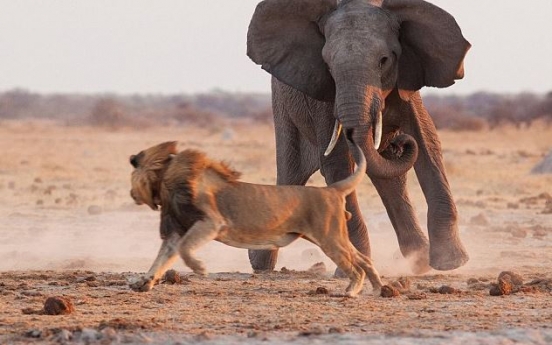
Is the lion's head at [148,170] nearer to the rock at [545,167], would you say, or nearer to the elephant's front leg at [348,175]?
the elephant's front leg at [348,175]

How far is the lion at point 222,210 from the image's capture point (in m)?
8.83

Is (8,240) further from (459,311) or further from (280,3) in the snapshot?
(459,311)

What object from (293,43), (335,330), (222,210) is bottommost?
(335,330)

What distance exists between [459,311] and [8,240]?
7.94m

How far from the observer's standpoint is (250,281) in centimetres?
1080

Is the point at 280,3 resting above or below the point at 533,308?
above

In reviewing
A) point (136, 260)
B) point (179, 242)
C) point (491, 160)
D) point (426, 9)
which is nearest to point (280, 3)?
point (426, 9)

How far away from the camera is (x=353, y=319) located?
27.3 feet

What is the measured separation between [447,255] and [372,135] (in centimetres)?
119

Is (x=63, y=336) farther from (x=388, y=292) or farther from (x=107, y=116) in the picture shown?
(x=107, y=116)

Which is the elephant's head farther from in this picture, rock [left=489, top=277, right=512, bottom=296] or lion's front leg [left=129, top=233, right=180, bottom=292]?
lion's front leg [left=129, top=233, right=180, bottom=292]

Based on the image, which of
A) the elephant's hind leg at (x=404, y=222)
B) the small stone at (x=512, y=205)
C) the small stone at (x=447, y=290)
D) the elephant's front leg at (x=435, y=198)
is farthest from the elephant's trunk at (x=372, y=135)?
the small stone at (x=512, y=205)

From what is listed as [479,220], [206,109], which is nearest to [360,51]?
[479,220]

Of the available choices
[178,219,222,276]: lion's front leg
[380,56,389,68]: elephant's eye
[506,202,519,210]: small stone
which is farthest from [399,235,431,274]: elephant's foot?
[506,202,519,210]: small stone
